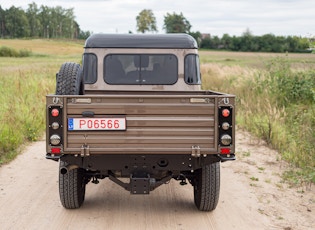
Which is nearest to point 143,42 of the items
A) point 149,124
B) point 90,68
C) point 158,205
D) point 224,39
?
point 90,68

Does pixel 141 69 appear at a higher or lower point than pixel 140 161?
higher

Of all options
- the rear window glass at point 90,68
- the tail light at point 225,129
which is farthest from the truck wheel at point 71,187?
the rear window glass at point 90,68

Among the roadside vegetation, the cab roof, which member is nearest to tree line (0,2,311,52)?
the roadside vegetation

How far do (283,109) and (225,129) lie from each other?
27.3 ft

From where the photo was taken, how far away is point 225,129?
5.65 m

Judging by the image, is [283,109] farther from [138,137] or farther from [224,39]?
[224,39]

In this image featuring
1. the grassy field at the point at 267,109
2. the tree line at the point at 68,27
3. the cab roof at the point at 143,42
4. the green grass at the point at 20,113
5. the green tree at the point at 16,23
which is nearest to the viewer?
the cab roof at the point at 143,42

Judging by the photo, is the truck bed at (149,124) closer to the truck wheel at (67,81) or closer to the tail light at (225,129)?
the tail light at (225,129)

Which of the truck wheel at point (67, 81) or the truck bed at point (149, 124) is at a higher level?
the truck wheel at point (67, 81)

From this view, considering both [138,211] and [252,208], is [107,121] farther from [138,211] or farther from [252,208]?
[252,208]

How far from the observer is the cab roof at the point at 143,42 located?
8.62 m

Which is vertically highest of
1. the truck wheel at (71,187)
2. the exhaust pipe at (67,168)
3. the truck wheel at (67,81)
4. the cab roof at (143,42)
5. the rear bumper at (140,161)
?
the cab roof at (143,42)

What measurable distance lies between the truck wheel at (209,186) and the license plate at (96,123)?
3.86 feet

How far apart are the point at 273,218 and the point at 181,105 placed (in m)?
1.72
